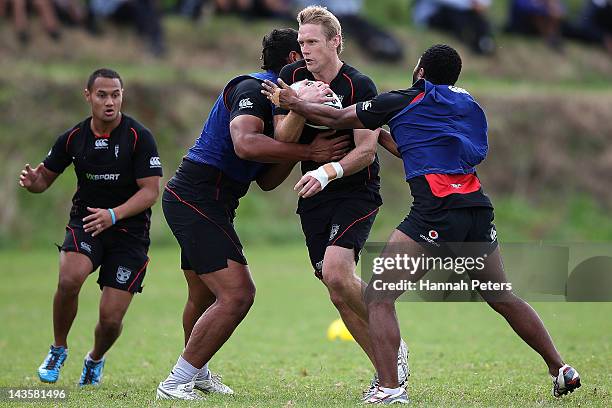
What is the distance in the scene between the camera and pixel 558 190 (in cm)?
2984

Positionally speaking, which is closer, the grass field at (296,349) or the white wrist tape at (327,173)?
the white wrist tape at (327,173)

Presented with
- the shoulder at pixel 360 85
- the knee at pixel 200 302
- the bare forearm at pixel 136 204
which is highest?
the shoulder at pixel 360 85

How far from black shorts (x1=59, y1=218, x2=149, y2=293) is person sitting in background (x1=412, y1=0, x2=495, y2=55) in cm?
2561

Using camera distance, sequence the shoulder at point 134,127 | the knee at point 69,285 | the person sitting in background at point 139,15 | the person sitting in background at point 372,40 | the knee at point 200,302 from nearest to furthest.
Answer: the knee at point 200,302
the knee at point 69,285
the shoulder at point 134,127
the person sitting in background at point 139,15
the person sitting in background at point 372,40

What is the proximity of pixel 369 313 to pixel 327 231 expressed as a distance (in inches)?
38.4

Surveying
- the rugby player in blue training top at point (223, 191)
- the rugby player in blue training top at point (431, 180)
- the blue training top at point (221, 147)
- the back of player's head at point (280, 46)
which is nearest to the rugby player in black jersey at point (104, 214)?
the rugby player in blue training top at point (223, 191)

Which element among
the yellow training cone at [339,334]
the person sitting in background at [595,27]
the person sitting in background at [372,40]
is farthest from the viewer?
the person sitting in background at [595,27]

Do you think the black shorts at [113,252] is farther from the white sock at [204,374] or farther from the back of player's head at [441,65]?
the back of player's head at [441,65]

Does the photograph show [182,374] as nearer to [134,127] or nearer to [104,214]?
[104,214]

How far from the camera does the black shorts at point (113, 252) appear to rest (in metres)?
9.38

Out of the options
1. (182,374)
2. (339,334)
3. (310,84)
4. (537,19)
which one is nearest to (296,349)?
(339,334)

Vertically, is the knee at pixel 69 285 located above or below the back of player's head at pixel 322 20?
below

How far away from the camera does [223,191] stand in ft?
27.2

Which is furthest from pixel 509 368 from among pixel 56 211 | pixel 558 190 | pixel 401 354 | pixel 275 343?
pixel 558 190
